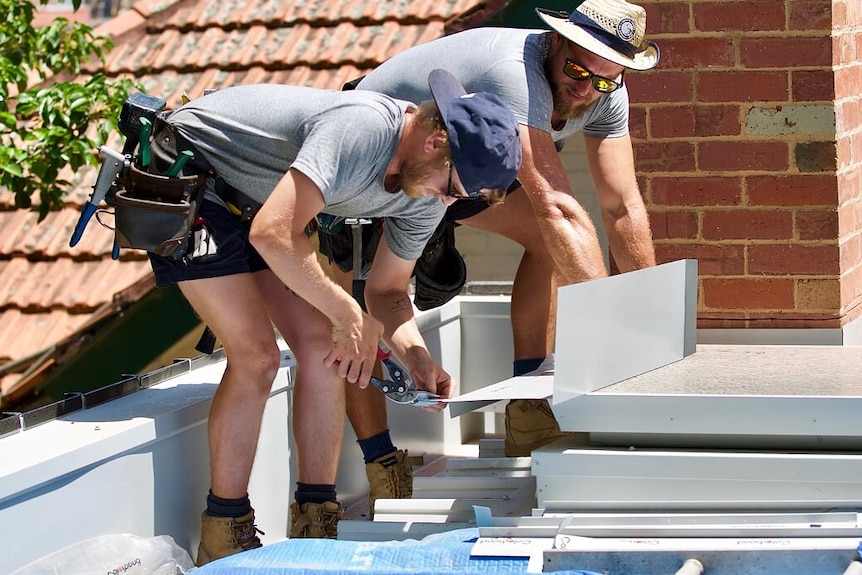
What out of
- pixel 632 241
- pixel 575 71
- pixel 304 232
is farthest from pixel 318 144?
pixel 632 241

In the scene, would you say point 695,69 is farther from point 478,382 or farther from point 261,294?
point 261,294

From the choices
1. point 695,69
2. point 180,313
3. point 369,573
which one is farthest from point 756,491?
point 180,313

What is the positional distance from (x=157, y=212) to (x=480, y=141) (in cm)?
81

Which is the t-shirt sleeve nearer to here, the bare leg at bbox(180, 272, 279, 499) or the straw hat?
the bare leg at bbox(180, 272, 279, 499)

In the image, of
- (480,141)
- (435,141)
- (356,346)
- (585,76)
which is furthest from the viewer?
(585,76)

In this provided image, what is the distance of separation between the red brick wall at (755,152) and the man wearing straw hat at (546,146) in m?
0.50

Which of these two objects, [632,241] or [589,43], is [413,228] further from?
[632,241]

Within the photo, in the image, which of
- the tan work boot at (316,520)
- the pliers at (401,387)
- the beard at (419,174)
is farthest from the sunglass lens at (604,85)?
the tan work boot at (316,520)

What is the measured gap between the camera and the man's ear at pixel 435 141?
291 cm

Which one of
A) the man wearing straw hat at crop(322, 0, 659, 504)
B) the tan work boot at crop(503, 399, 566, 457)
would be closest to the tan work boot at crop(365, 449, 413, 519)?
the man wearing straw hat at crop(322, 0, 659, 504)

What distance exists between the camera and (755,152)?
444 centimetres

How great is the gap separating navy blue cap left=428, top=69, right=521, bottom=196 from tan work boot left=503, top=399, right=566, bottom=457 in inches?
51.4

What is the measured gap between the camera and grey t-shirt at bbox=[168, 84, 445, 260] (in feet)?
9.55

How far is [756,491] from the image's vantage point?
114 inches
